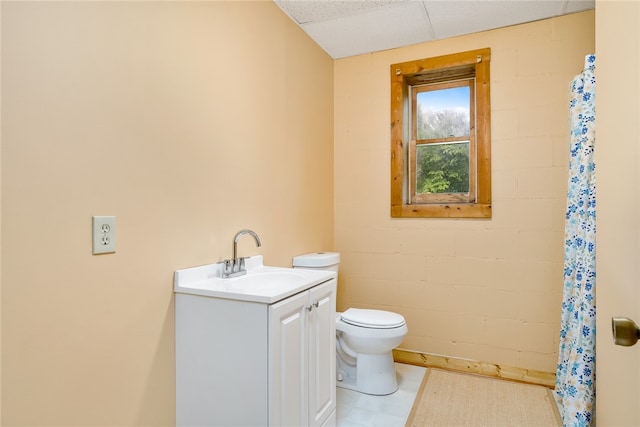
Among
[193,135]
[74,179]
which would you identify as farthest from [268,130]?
[74,179]

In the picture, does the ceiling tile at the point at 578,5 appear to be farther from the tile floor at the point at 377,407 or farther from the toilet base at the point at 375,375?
the tile floor at the point at 377,407

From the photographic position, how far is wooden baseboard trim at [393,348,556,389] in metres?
2.47

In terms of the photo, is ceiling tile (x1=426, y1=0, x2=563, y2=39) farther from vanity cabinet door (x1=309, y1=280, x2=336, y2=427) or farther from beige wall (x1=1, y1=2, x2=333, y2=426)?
vanity cabinet door (x1=309, y1=280, x2=336, y2=427)

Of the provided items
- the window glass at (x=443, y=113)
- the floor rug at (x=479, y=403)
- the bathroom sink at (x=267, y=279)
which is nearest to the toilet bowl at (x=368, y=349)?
the floor rug at (x=479, y=403)

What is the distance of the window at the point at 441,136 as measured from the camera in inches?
104

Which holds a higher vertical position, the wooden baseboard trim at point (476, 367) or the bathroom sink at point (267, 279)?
the bathroom sink at point (267, 279)

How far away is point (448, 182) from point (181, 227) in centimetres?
206

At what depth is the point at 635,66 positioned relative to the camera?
87 cm

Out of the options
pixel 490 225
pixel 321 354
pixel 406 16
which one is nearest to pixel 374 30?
pixel 406 16

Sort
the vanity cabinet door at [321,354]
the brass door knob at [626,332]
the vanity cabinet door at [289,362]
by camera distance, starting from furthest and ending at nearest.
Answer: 1. the vanity cabinet door at [321,354]
2. the vanity cabinet door at [289,362]
3. the brass door knob at [626,332]

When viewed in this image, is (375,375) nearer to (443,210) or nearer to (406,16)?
(443,210)

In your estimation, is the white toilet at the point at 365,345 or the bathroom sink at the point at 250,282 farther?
the white toilet at the point at 365,345

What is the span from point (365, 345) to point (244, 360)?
1.08 metres

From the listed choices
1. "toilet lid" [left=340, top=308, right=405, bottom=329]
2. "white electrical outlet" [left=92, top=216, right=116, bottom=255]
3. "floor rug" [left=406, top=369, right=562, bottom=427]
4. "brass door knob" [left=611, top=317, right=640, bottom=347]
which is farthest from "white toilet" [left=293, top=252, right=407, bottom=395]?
"brass door knob" [left=611, top=317, right=640, bottom=347]
